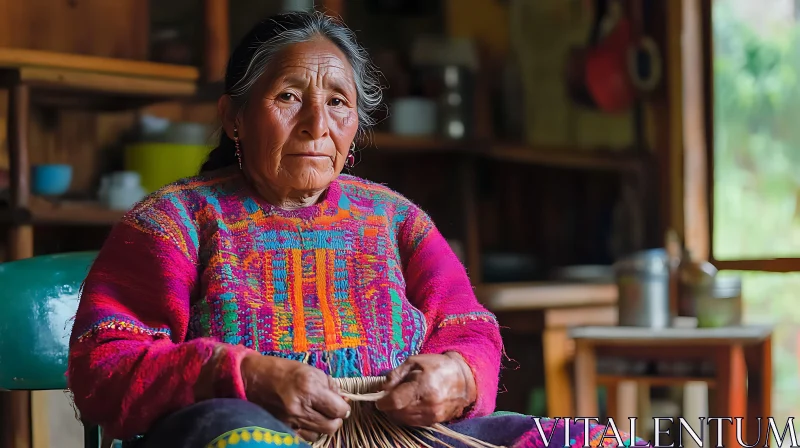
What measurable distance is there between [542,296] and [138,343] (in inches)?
60.8

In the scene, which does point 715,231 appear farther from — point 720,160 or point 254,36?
point 254,36

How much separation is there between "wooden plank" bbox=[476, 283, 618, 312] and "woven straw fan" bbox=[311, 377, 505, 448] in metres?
1.23

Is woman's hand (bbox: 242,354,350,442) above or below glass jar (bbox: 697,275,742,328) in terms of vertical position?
above

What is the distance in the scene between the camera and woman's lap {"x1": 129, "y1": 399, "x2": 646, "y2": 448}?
1.03 m

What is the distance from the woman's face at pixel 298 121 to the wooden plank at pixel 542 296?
3.85 ft

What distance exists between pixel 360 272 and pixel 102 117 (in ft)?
6.48

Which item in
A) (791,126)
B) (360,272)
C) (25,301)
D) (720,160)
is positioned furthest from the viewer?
(720,160)

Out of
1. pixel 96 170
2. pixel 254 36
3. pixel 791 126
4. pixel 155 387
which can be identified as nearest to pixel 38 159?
pixel 96 170

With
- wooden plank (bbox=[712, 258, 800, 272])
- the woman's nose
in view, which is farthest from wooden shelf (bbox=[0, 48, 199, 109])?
wooden plank (bbox=[712, 258, 800, 272])

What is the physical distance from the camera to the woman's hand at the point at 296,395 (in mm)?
1122

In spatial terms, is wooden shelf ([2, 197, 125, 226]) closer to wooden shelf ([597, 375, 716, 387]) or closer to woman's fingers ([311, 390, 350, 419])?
wooden shelf ([597, 375, 716, 387])

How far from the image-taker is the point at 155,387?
3.75 feet

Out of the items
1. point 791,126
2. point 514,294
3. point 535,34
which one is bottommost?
point 514,294

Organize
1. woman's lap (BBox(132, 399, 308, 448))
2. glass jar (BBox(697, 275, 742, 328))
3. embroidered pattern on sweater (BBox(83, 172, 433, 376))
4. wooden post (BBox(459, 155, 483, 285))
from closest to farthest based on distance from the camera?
woman's lap (BBox(132, 399, 308, 448)) < embroidered pattern on sweater (BBox(83, 172, 433, 376)) < glass jar (BBox(697, 275, 742, 328)) < wooden post (BBox(459, 155, 483, 285))
